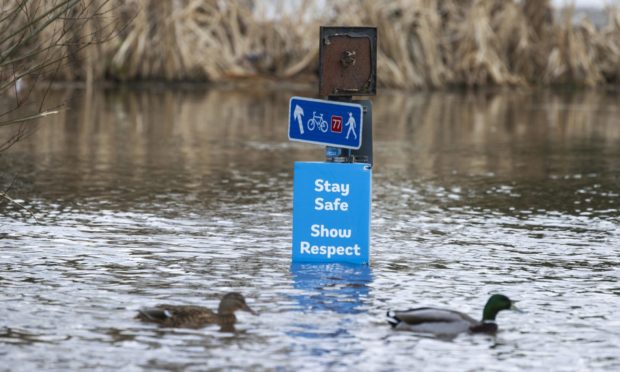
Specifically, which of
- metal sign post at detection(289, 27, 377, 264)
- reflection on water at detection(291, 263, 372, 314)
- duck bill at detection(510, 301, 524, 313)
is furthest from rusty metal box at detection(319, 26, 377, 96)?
duck bill at detection(510, 301, 524, 313)

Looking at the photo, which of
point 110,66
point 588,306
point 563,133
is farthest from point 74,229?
point 110,66

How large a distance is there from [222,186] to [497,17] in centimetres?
2363

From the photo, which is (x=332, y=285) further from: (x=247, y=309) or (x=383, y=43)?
(x=383, y=43)

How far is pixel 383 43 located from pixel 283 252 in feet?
84.4

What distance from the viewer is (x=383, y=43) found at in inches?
1487

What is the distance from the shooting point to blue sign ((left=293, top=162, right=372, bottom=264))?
1164 cm

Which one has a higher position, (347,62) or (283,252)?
(347,62)

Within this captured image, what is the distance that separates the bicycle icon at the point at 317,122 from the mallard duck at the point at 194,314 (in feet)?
7.48

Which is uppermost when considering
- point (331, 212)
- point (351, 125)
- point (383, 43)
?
point (383, 43)

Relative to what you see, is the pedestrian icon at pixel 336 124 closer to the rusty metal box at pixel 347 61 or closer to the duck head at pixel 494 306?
the rusty metal box at pixel 347 61

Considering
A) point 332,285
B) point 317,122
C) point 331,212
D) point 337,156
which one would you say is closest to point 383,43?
point 337,156

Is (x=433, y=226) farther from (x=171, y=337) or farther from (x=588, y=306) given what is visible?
(x=171, y=337)

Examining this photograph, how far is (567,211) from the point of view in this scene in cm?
1559

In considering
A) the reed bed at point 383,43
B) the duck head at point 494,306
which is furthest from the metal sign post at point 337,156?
the reed bed at point 383,43
